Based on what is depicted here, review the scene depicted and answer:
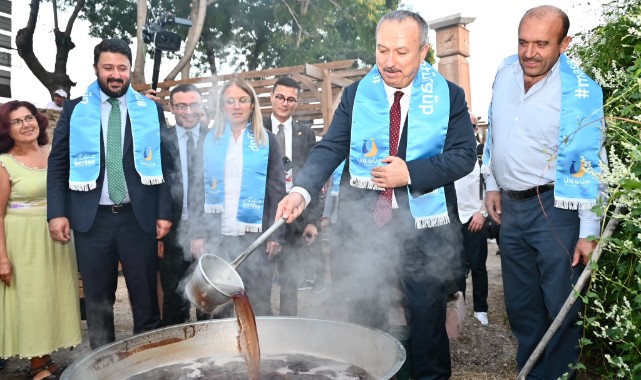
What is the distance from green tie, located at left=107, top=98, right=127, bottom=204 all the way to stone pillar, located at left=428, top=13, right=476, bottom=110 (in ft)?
18.7

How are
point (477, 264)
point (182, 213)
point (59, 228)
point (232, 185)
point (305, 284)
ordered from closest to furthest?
point (59, 228) < point (232, 185) < point (182, 213) < point (477, 264) < point (305, 284)

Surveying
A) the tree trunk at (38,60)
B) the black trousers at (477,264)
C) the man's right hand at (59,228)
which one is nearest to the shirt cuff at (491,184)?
the black trousers at (477,264)

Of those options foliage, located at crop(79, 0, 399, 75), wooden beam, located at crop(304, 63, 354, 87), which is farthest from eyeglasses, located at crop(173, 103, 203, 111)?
foliage, located at crop(79, 0, 399, 75)

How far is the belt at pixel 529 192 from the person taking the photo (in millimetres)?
2959

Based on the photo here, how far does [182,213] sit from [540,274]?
284 cm

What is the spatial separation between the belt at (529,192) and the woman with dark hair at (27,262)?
Answer: 3.42m

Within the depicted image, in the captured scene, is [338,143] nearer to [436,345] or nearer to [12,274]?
[436,345]

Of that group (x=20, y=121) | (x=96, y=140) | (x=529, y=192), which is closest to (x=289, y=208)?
(x=529, y=192)

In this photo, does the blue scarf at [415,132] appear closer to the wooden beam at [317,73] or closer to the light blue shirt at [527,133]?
the light blue shirt at [527,133]

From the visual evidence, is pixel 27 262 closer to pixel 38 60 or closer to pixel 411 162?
pixel 411 162

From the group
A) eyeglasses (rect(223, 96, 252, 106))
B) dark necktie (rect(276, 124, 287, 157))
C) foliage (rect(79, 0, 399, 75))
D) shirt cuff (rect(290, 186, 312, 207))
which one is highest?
foliage (rect(79, 0, 399, 75))

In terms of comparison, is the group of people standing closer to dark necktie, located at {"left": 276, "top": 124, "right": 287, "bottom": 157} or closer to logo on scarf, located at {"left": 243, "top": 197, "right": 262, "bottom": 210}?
logo on scarf, located at {"left": 243, "top": 197, "right": 262, "bottom": 210}

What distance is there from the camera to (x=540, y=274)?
3066 millimetres

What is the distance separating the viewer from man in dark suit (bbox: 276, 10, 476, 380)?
2787 millimetres
